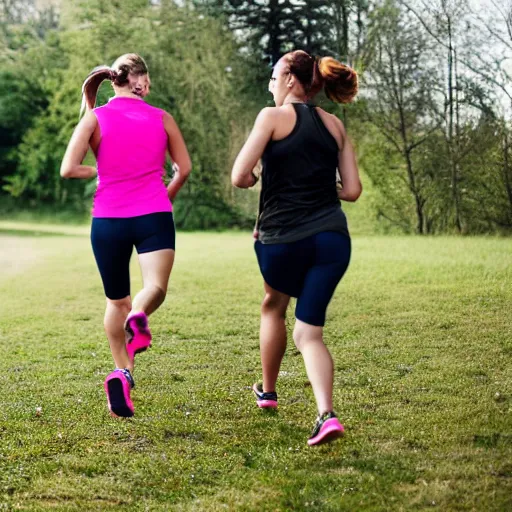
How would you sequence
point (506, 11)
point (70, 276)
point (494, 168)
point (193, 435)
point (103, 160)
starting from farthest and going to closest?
point (494, 168)
point (506, 11)
point (70, 276)
point (193, 435)
point (103, 160)

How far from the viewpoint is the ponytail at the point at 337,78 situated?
180 inches

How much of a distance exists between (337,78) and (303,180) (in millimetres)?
574

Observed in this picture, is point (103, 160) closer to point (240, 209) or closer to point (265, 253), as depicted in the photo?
point (265, 253)

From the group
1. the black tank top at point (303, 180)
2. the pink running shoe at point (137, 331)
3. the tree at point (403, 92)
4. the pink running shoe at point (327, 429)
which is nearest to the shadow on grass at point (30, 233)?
the tree at point (403, 92)

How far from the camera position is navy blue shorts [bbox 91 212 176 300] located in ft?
16.0

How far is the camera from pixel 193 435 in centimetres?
514

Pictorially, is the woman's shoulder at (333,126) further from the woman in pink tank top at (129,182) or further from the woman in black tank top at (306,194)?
the woman in pink tank top at (129,182)

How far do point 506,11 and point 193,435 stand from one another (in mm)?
14739

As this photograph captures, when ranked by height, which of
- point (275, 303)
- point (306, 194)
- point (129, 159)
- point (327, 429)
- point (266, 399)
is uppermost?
point (129, 159)

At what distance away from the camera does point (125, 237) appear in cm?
491

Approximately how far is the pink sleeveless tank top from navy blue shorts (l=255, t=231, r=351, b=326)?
74 cm

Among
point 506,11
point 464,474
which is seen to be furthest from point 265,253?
point 506,11

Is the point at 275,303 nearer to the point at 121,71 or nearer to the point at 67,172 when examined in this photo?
the point at 67,172

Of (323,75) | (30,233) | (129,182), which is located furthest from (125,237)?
(30,233)
